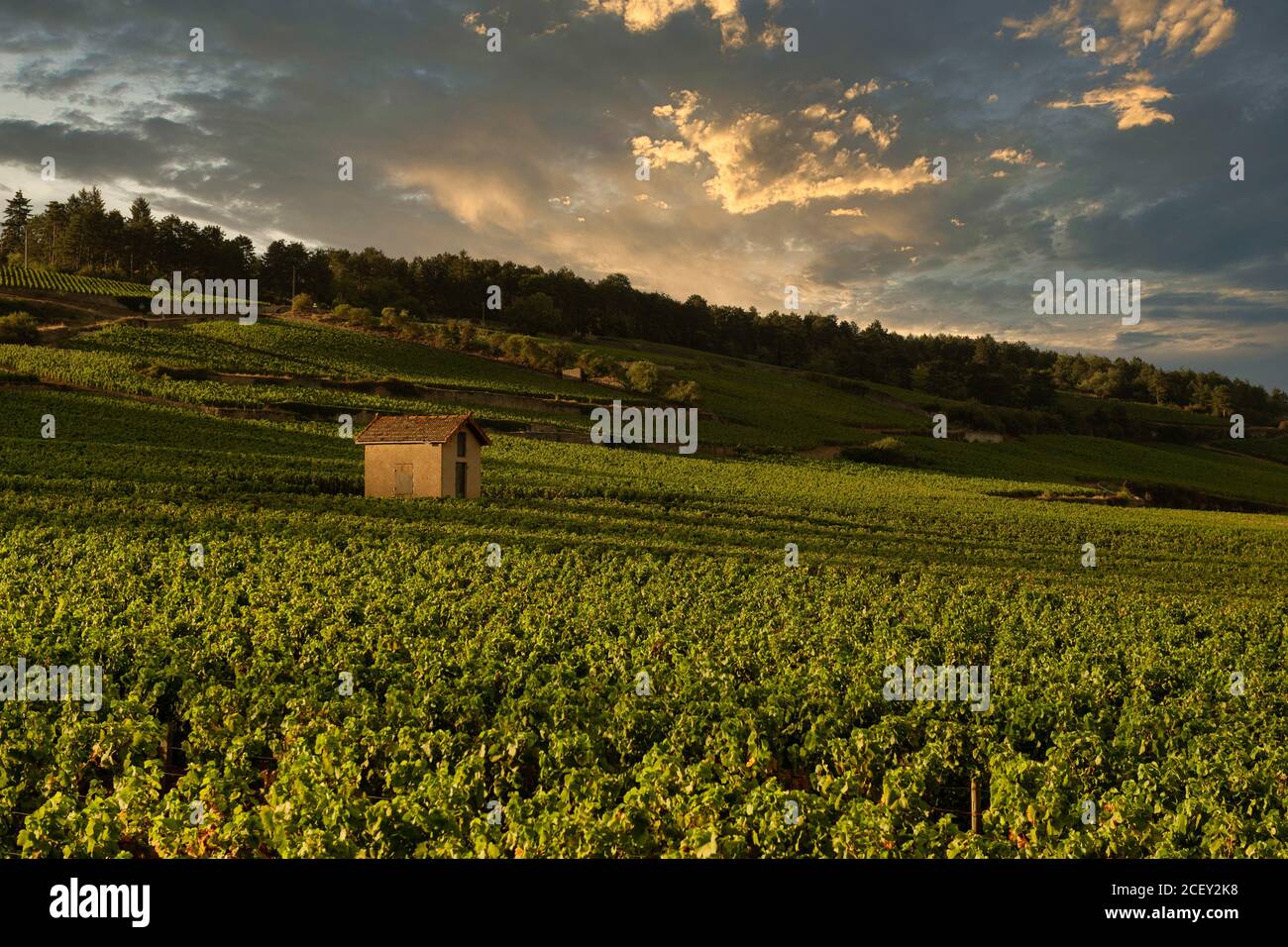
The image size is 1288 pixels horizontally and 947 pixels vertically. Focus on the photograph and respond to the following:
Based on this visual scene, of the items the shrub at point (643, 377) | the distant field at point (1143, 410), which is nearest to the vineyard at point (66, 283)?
the shrub at point (643, 377)

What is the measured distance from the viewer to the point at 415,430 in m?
43.4

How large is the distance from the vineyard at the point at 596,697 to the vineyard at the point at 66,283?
7699 cm

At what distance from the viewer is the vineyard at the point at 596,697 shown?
343 inches

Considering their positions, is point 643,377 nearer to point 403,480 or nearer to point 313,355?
point 313,355

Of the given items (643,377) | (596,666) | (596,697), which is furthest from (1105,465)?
(596,697)

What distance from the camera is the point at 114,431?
51.8 metres

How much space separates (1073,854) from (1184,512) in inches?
2807

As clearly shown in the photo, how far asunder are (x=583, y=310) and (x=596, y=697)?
139 metres

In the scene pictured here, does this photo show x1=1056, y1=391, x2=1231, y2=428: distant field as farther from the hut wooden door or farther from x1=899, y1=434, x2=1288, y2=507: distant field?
the hut wooden door

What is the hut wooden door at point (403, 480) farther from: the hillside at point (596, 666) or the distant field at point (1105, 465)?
the distant field at point (1105, 465)
